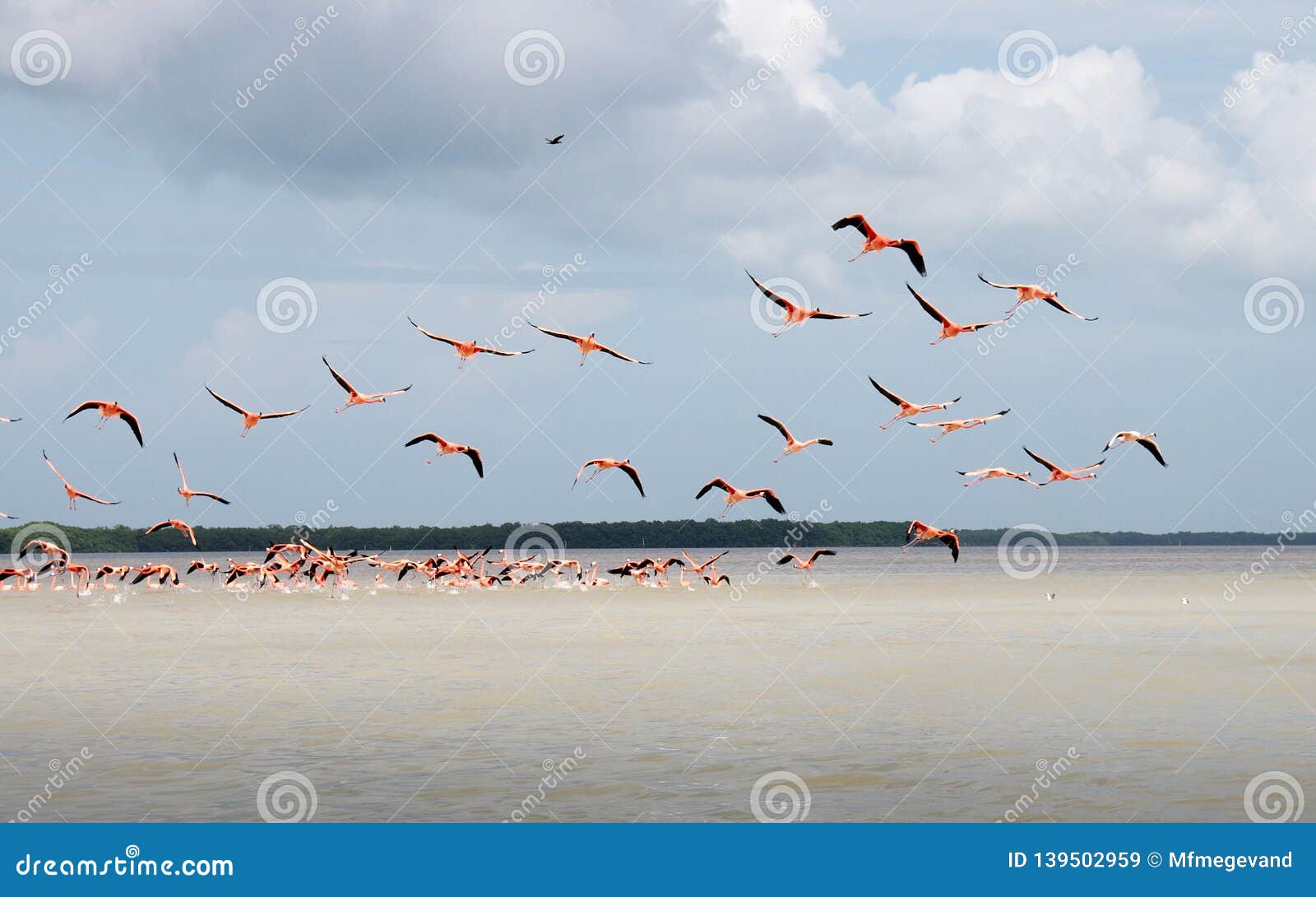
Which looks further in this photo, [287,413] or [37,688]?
[287,413]

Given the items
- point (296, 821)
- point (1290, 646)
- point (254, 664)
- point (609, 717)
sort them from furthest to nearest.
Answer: point (1290, 646) < point (254, 664) < point (609, 717) < point (296, 821)

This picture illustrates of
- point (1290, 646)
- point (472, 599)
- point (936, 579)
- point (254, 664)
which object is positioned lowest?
point (1290, 646)

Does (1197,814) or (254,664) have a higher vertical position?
(254,664)

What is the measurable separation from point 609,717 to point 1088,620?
23001mm

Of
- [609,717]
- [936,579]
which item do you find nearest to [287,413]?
[609,717]

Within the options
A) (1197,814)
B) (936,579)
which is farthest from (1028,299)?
(936,579)

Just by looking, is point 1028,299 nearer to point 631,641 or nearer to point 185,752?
point 631,641

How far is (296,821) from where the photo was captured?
14383mm

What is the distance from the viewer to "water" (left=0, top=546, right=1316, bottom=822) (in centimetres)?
1556

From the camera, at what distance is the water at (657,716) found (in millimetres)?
15562

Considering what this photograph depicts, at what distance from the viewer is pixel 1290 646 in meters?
31.1

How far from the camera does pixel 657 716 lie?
21.2 meters

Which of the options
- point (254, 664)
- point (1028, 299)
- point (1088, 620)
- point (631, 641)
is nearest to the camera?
point (1028, 299)

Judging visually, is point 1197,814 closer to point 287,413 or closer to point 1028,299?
point 1028,299
